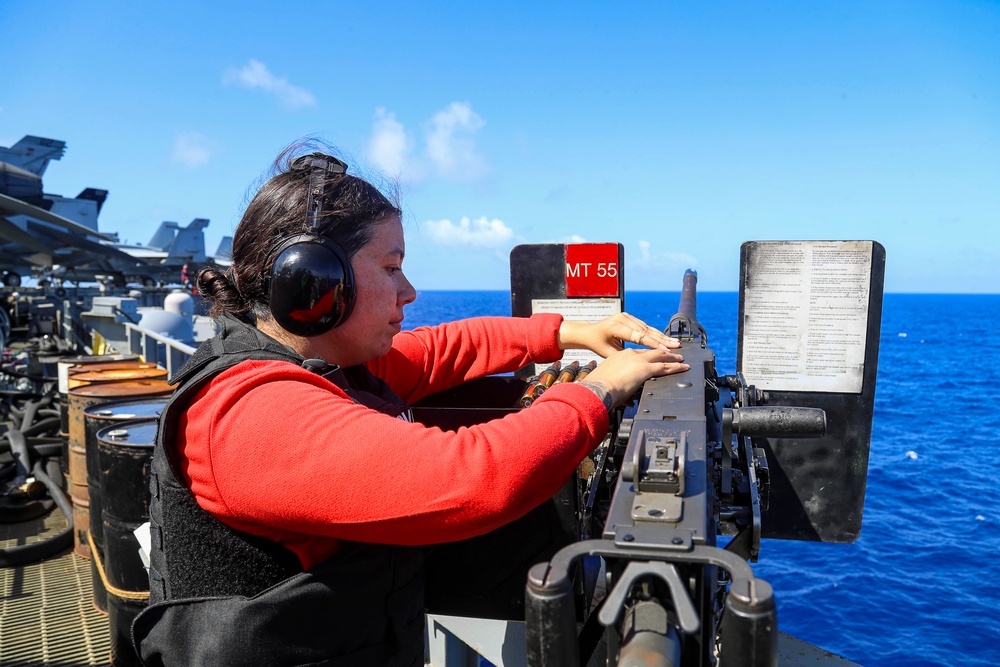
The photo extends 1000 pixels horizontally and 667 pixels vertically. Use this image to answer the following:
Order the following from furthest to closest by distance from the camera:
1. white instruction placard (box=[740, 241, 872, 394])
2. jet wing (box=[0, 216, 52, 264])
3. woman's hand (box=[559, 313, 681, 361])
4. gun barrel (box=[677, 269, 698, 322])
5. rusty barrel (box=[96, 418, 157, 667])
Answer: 1. jet wing (box=[0, 216, 52, 264])
2. white instruction placard (box=[740, 241, 872, 394])
3. rusty barrel (box=[96, 418, 157, 667])
4. gun barrel (box=[677, 269, 698, 322])
5. woman's hand (box=[559, 313, 681, 361])

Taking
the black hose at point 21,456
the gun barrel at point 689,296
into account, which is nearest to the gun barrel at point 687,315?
the gun barrel at point 689,296

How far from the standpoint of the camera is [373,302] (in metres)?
1.74

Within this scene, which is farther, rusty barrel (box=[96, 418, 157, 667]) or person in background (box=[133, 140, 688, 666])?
rusty barrel (box=[96, 418, 157, 667])

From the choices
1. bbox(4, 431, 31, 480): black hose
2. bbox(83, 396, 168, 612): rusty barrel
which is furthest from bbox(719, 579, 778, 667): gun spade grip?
bbox(4, 431, 31, 480): black hose

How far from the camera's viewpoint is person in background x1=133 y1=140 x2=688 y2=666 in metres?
1.24

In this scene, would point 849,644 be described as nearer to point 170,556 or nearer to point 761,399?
point 761,399

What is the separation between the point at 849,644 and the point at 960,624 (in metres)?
2.22

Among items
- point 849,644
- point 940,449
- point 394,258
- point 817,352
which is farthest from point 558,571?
point 940,449

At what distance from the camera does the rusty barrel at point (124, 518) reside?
338 centimetres

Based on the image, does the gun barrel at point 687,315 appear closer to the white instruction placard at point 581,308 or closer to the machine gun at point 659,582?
the white instruction placard at point 581,308

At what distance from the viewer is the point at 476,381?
2.79m

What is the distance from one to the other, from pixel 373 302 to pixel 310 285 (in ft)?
0.72

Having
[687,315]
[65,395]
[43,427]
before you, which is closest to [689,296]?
[687,315]

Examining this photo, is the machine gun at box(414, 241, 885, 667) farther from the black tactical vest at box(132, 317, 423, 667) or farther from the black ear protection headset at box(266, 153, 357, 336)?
the black ear protection headset at box(266, 153, 357, 336)
